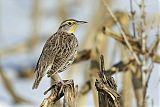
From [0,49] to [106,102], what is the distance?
5.03 meters

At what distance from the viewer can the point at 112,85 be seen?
11.1 ft

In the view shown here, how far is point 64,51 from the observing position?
150 inches

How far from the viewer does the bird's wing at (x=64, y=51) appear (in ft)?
12.1

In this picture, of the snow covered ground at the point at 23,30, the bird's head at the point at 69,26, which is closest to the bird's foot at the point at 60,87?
the bird's head at the point at 69,26

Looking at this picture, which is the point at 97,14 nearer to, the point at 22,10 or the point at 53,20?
the point at 53,20

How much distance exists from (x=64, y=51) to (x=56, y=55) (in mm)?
57

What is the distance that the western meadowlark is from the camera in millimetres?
3654

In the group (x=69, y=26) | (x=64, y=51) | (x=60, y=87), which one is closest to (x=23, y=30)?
(x=69, y=26)

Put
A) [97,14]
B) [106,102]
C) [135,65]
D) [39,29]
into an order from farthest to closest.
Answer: [39,29]
[97,14]
[135,65]
[106,102]

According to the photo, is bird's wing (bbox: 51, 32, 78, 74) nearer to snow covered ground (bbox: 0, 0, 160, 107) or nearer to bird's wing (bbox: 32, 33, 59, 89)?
bird's wing (bbox: 32, 33, 59, 89)

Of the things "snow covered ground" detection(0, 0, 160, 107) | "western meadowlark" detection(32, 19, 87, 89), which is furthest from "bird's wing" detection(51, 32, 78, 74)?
"snow covered ground" detection(0, 0, 160, 107)

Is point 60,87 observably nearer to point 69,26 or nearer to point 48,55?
point 48,55

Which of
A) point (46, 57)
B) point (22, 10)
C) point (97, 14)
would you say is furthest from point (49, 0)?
point (46, 57)

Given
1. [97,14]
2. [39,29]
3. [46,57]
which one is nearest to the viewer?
[46,57]
